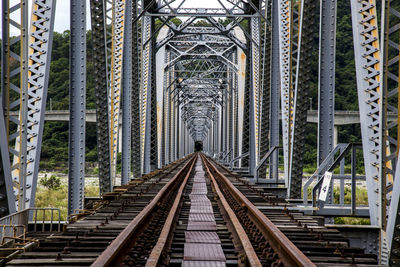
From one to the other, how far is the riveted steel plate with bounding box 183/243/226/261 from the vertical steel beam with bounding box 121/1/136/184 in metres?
8.11

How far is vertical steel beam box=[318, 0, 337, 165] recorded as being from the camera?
348 inches

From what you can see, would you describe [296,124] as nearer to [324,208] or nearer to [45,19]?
[324,208]

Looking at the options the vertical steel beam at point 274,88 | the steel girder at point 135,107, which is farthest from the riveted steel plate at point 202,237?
the steel girder at point 135,107

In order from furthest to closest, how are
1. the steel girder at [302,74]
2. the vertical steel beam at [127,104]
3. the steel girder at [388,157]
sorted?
the vertical steel beam at [127,104] → the steel girder at [302,74] → the steel girder at [388,157]

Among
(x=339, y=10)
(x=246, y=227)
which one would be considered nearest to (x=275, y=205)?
(x=246, y=227)

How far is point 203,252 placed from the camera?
16.1 feet

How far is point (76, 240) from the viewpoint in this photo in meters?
4.72

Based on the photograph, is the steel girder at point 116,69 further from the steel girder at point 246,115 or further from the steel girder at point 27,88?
the steel girder at point 246,115

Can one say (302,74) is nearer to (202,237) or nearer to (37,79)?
(202,237)

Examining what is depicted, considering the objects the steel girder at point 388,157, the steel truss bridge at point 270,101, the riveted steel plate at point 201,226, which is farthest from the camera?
the riveted steel plate at point 201,226

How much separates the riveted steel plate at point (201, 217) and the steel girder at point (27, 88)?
222cm

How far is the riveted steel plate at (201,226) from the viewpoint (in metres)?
6.34

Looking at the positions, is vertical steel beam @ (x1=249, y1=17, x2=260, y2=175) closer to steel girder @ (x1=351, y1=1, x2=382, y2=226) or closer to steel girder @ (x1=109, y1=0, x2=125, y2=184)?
steel girder @ (x1=109, y1=0, x2=125, y2=184)

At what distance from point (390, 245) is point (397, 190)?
0.75m
